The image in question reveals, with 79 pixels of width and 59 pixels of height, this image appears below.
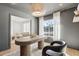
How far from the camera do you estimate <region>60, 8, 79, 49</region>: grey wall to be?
5.82ft

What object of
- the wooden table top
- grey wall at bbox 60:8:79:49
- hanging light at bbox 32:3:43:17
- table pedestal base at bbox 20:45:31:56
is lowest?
table pedestal base at bbox 20:45:31:56

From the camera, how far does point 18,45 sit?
171 centimetres

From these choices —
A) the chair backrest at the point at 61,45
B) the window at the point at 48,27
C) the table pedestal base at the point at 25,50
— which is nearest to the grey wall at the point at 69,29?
the chair backrest at the point at 61,45

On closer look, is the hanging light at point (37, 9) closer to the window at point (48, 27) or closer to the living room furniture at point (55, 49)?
the window at point (48, 27)

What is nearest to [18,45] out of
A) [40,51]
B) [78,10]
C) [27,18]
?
[40,51]

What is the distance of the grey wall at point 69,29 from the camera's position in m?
1.77

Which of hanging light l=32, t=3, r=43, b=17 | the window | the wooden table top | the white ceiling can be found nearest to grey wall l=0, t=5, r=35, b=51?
the white ceiling

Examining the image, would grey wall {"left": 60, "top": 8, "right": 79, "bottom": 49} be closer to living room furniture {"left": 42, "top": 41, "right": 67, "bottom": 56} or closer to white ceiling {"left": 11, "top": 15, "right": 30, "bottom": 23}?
living room furniture {"left": 42, "top": 41, "right": 67, "bottom": 56}

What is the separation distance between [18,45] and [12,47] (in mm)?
146

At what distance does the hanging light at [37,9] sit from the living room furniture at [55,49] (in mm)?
661

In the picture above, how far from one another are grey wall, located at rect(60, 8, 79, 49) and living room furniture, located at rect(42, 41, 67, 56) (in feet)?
0.42

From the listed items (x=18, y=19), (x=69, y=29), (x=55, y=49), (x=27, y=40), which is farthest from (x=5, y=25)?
(x=69, y=29)

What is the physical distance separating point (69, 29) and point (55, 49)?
1.60 ft

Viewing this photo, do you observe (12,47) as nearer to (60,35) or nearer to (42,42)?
(42,42)
